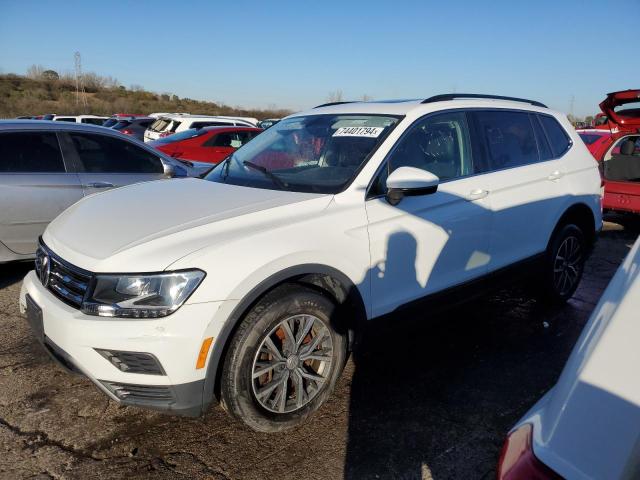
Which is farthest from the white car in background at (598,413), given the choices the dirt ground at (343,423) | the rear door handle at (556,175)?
the rear door handle at (556,175)

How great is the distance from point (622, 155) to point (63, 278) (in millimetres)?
8472

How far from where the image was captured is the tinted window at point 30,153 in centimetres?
484

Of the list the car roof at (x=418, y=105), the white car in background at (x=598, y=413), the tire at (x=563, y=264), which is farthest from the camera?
the tire at (x=563, y=264)

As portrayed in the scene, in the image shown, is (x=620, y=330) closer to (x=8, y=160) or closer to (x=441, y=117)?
(x=441, y=117)

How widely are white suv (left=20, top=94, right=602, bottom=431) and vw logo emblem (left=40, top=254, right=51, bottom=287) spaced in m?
0.02

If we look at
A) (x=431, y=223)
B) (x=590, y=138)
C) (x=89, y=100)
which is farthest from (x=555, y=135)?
(x=89, y=100)

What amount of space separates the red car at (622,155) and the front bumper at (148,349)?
21.5 ft

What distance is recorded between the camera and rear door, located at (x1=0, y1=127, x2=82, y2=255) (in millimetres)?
4719

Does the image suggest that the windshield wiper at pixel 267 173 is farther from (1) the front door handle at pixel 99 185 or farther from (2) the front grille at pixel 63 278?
(1) the front door handle at pixel 99 185

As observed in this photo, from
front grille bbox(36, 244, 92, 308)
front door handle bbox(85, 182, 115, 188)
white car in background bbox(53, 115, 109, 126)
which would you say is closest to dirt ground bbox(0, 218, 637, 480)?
front grille bbox(36, 244, 92, 308)

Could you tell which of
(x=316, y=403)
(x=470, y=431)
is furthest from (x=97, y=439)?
(x=470, y=431)

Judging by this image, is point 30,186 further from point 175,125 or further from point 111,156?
point 175,125

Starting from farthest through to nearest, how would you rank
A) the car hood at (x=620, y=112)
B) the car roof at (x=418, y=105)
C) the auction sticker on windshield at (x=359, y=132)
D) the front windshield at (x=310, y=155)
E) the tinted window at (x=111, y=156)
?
the car hood at (x=620, y=112)
the tinted window at (x=111, y=156)
the car roof at (x=418, y=105)
the auction sticker on windshield at (x=359, y=132)
the front windshield at (x=310, y=155)

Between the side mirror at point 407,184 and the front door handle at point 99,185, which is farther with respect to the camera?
the front door handle at point 99,185
